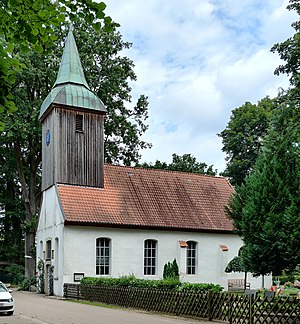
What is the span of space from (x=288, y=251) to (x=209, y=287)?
3.32 meters

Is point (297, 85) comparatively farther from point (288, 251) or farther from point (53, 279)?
point (53, 279)

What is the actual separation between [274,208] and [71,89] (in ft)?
55.5

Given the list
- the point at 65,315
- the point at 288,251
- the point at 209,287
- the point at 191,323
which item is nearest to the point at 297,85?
the point at 288,251

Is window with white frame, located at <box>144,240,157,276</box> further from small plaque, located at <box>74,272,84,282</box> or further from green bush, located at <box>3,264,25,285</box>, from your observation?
green bush, located at <box>3,264,25,285</box>

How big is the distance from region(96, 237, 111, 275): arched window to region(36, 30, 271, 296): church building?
0.19ft

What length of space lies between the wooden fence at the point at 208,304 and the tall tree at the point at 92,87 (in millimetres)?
16377

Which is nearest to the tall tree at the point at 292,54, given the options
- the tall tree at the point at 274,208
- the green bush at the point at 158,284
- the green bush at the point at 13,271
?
the tall tree at the point at 274,208

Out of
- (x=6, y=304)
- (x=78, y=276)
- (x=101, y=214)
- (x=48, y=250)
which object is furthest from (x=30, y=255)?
(x=6, y=304)

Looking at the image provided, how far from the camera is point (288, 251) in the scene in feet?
65.6

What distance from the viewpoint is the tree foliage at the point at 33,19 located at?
8.02 meters

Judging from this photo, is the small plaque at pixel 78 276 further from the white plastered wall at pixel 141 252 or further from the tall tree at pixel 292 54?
the tall tree at pixel 292 54

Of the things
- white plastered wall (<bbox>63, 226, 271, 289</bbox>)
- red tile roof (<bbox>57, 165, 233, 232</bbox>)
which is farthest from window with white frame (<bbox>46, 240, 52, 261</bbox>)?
red tile roof (<bbox>57, 165, 233, 232</bbox>)

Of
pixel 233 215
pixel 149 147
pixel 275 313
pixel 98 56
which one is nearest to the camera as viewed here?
pixel 275 313

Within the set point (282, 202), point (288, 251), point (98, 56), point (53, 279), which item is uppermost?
point (98, 56)
